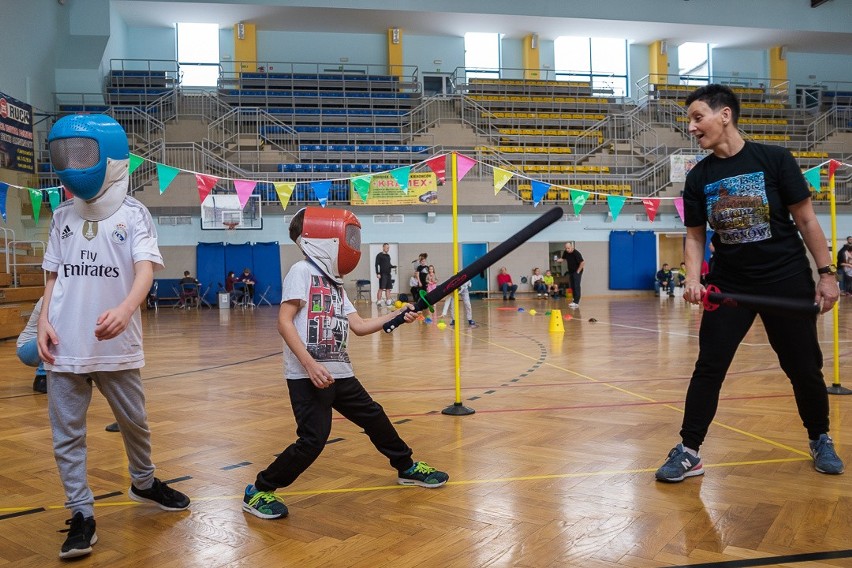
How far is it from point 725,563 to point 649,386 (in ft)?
11.8

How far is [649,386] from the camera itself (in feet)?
19.0

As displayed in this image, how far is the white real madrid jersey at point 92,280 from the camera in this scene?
256 cm

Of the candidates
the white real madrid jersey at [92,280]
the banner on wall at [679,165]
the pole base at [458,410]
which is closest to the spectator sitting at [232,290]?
the banner on wall at [679,165]

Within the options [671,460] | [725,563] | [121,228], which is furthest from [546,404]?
[121,228]

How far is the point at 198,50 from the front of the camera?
25.6 meters

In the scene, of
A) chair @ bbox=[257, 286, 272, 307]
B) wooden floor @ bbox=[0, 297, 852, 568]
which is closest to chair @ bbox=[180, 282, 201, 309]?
chair @ bbox=[257, 286, 272, 307]

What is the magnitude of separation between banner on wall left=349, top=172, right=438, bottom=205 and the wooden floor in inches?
564

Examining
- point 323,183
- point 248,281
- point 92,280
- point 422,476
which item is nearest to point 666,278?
point 248,281

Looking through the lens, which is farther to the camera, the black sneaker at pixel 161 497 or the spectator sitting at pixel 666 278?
the spectator sitting at pixel 666 278

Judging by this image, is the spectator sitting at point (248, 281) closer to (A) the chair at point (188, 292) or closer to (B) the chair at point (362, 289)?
(A) the chair at point (188, 292)

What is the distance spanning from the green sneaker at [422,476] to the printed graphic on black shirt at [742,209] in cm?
171

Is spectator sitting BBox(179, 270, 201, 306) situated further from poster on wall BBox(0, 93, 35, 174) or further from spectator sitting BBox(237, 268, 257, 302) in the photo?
poster on wall BBox(0, 93, 35, 174)

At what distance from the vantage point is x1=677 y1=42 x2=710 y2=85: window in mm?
28469

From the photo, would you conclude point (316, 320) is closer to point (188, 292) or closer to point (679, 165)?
point (188, 292)
